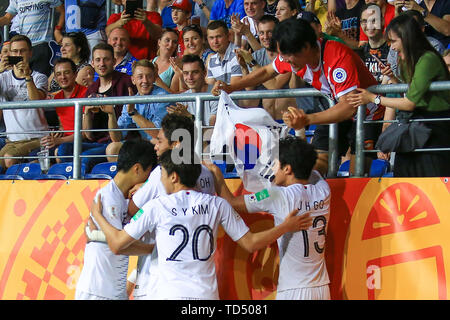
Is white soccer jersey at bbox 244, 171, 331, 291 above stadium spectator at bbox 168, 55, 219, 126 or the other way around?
the other way around

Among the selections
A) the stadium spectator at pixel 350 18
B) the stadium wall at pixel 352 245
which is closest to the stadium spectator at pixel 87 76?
the stadium wall at pixel 352 245

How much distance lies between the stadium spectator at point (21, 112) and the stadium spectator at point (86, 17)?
2.35 m

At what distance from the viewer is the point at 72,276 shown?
300 inches

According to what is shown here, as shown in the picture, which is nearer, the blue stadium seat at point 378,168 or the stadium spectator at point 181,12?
the blue stadium seat at point 378,168

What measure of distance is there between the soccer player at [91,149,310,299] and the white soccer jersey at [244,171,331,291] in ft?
0.50

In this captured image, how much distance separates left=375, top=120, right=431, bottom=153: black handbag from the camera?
6.30 metres

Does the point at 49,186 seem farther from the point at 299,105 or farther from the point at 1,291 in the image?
the point at 299,105

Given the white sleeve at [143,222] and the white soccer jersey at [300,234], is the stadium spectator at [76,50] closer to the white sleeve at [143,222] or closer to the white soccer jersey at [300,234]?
the white sleeve at [143,222]

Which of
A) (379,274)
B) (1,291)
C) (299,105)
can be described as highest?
(299,105)

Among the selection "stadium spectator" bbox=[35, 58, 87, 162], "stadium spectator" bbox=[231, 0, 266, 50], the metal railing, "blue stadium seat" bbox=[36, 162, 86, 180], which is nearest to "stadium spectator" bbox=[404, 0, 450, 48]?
"stadium spectator" bbox=[231, 0, 266, 50]

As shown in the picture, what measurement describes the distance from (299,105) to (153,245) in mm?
2429

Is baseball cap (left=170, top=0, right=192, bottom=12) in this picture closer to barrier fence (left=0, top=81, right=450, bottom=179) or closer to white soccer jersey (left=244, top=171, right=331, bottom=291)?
barrier fence (left=0, top=81, right=450, bottom=179)

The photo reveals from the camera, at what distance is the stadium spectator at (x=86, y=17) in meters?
12.7
